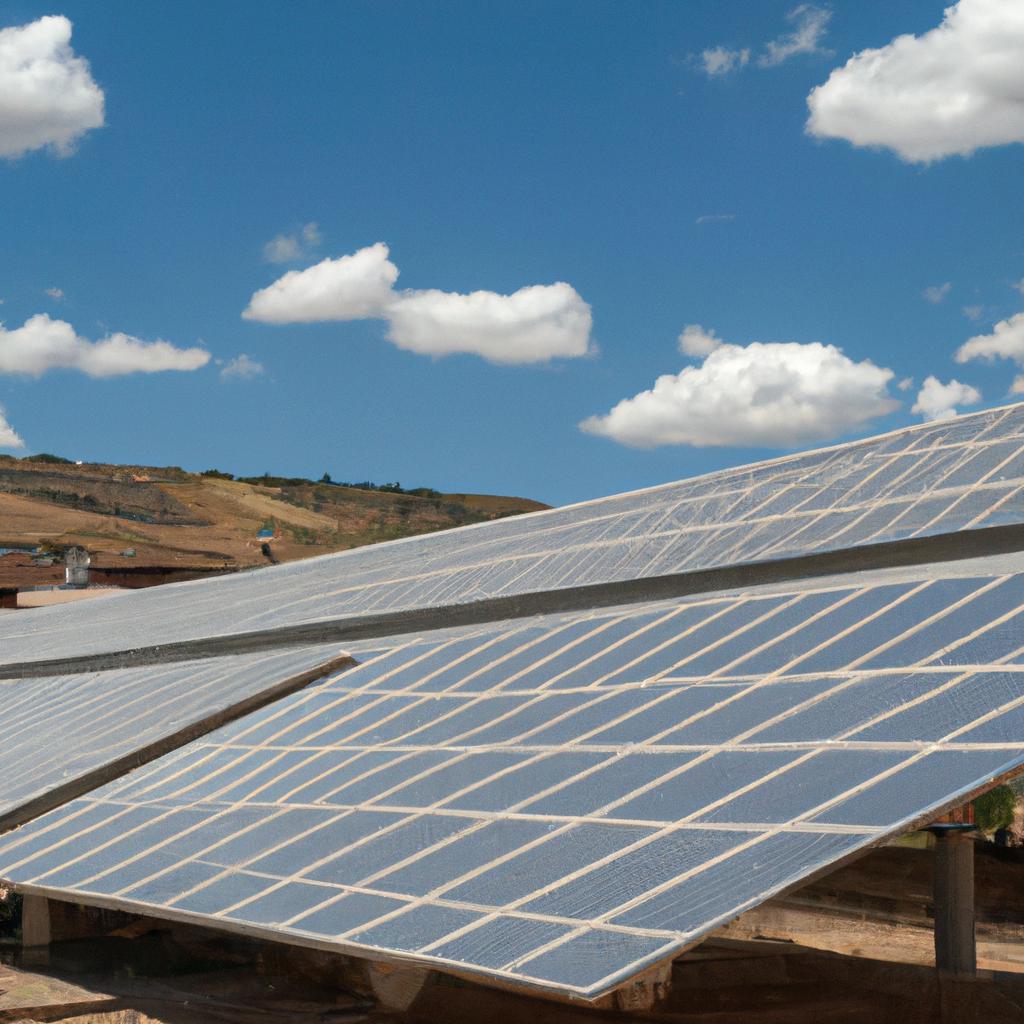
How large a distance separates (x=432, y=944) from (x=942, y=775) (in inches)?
79.0

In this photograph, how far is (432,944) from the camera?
4.92m

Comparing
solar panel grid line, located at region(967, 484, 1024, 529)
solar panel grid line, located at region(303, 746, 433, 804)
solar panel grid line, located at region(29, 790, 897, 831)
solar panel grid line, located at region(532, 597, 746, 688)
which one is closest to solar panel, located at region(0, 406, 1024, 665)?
solar panel grid line, located at region(967, 484, 1024, 529)

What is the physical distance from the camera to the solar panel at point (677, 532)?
907 cm

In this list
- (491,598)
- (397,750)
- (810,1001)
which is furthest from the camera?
(810,1001)

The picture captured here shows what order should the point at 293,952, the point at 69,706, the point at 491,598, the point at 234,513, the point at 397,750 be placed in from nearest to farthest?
the point at 397,750, the point at 293,952, the point at 491,598, the point at 69,706, the point at 234,513

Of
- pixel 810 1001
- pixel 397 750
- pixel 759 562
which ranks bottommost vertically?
pixel 810 1001

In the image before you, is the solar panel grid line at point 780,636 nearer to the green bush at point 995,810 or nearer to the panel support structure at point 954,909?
the panel support structure at point 954,909

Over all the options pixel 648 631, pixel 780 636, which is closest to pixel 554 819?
pixel 780 636

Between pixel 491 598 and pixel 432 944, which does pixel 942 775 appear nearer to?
pixel 432 944

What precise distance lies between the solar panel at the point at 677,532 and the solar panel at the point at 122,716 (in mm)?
1085

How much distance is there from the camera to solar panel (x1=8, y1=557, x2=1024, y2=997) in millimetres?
4738

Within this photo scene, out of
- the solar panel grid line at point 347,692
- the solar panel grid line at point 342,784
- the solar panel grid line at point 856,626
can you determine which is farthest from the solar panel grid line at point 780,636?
the solar panel grid line at point 347,692

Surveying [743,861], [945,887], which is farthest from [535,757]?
[945,887]

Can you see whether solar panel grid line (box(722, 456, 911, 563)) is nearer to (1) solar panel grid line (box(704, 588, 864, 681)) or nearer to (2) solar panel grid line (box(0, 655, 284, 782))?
(1) solar panel grid line (box(704, 588, 864, 681))
